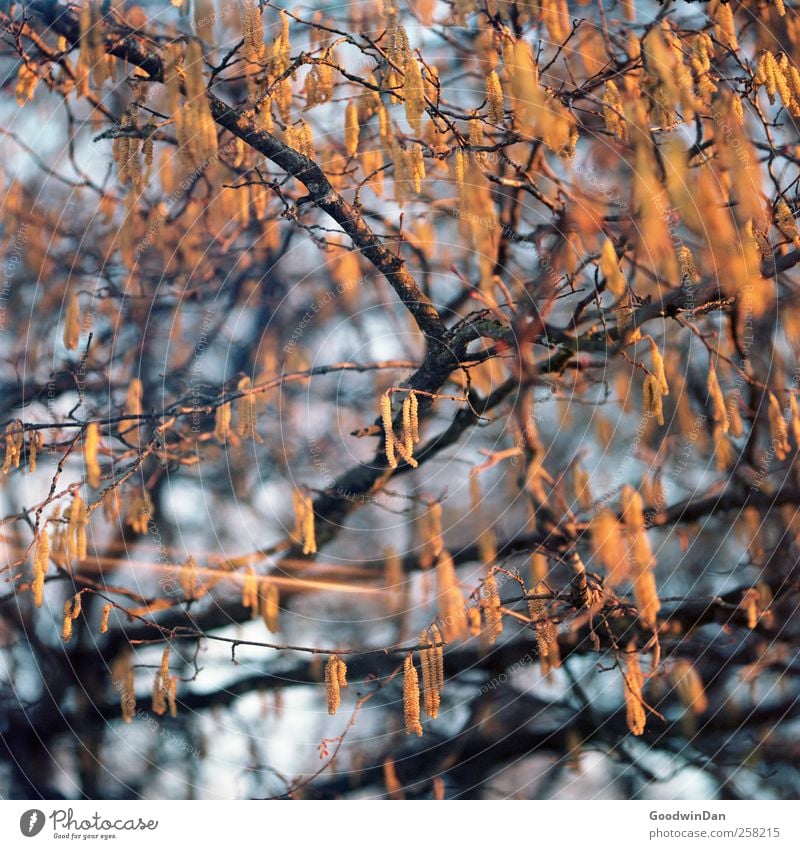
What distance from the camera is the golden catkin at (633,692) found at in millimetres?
1732

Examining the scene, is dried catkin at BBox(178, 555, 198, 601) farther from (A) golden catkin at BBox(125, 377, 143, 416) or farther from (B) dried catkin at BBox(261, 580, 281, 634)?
(A) golden catkin at BBox(125, 377, 143, 416)

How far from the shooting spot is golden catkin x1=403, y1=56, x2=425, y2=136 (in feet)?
5.24

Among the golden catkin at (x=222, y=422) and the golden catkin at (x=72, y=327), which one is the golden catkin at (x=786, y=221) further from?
the golden catkin at (x=72, y=327)

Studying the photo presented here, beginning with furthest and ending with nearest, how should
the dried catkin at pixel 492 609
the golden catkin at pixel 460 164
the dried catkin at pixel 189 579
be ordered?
the dried catkin at pixel 189 579
the dried catkin at pixel 492 609
the golden catkin at pixel 460 164

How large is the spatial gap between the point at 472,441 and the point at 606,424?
0.89 ft

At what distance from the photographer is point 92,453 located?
68.0 inches

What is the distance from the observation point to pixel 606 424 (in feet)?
5.88

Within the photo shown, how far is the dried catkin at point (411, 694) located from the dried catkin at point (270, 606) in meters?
0.29

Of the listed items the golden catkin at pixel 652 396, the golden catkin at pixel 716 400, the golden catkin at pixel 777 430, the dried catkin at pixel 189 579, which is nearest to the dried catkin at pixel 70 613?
the dried catkin at pixel 189 579

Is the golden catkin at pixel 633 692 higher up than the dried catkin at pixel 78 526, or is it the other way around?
the dried catkin at pixel 78 526

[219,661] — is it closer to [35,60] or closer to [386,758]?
[386,758]

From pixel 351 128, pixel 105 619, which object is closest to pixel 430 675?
pixel 105 619

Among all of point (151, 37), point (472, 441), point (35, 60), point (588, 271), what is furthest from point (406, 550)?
point (35, 60)

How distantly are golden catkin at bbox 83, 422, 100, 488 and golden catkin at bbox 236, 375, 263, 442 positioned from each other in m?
0.28
